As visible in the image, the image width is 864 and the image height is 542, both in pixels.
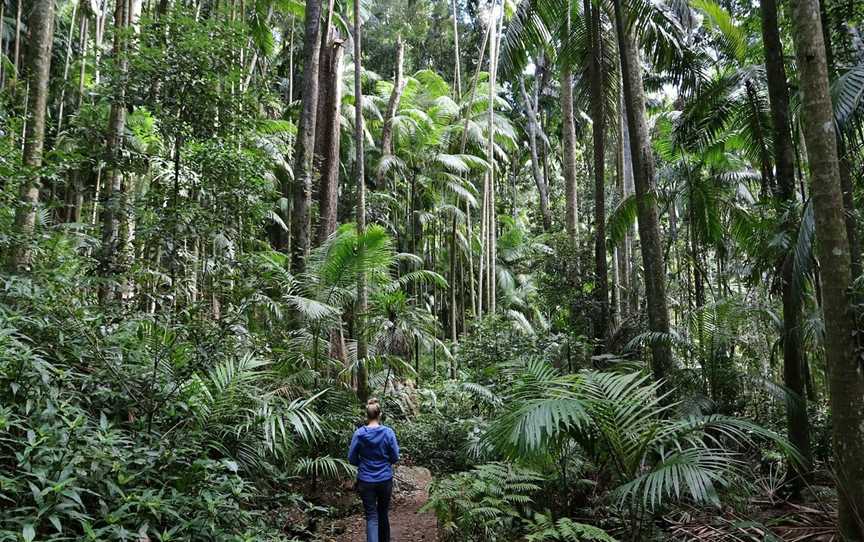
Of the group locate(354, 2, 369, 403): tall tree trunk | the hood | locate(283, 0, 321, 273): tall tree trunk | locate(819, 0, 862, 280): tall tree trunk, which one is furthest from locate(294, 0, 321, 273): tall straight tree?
locate(819, 0, 862, 280): tall tree trunk

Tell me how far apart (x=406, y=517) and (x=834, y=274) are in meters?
5.32

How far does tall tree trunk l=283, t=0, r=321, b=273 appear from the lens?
860 cm

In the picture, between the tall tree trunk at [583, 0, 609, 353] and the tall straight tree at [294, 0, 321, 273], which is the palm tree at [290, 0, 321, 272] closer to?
the tall straight tree at [294, 0, 321, 273]

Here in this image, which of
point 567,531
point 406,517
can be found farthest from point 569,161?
point 567,531

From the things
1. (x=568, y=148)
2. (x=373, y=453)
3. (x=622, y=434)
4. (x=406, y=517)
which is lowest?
(x=406, y=517)

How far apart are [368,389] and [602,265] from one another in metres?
4.26

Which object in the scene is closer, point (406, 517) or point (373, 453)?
point (373, 453)

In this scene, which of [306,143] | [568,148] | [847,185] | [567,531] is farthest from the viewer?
[568,148]

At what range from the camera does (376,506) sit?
5.17 m

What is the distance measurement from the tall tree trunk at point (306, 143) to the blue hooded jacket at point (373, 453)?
3869 mm

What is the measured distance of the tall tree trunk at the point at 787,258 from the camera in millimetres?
5258

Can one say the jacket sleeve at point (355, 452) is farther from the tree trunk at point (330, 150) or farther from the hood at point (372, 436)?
the tree trunk at point (330, 150)

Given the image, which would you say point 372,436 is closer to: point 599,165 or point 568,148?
point 599,165

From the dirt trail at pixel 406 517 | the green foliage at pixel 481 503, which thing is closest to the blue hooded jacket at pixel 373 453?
the green foliage at pixel 481 503
